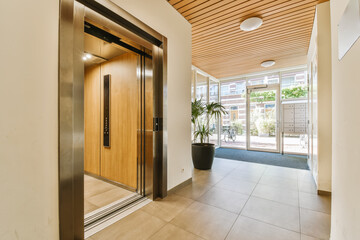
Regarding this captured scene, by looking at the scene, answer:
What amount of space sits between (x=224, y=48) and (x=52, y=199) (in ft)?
13.9

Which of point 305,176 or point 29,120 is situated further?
point 305,176

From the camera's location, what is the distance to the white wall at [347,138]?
0.80m

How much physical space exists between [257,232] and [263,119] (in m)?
4.96

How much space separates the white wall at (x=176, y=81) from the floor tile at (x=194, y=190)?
143 millimetres

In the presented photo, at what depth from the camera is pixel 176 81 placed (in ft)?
8.31

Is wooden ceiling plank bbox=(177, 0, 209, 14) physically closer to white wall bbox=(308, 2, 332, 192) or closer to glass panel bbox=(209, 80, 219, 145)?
white wall bbox=(308, 2, 332, 192)

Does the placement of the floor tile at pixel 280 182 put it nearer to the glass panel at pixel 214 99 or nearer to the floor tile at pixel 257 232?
the floor tile at pixel 257 232

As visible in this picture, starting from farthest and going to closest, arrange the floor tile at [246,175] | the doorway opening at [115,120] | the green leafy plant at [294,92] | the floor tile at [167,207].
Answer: the green leafy plant at [294,92] < the floor tile at [246,175] < the doorway opening at [115,120] < the floor tile at [167,207]

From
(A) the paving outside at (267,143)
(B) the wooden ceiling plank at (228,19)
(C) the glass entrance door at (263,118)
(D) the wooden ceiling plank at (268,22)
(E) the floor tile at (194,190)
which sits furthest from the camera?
(C) the glass entrance door at (263,118)

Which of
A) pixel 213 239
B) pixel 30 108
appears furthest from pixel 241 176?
pixel 30 108

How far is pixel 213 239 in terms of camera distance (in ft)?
4.87

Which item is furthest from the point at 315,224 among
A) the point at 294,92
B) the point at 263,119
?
the point at 294,92

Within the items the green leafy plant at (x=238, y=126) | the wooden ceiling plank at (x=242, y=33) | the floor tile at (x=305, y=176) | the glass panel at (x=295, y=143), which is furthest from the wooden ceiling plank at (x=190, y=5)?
the glass panel at (x=295, y=143)

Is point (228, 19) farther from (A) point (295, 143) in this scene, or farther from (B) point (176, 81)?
(A) point (295, 143)
